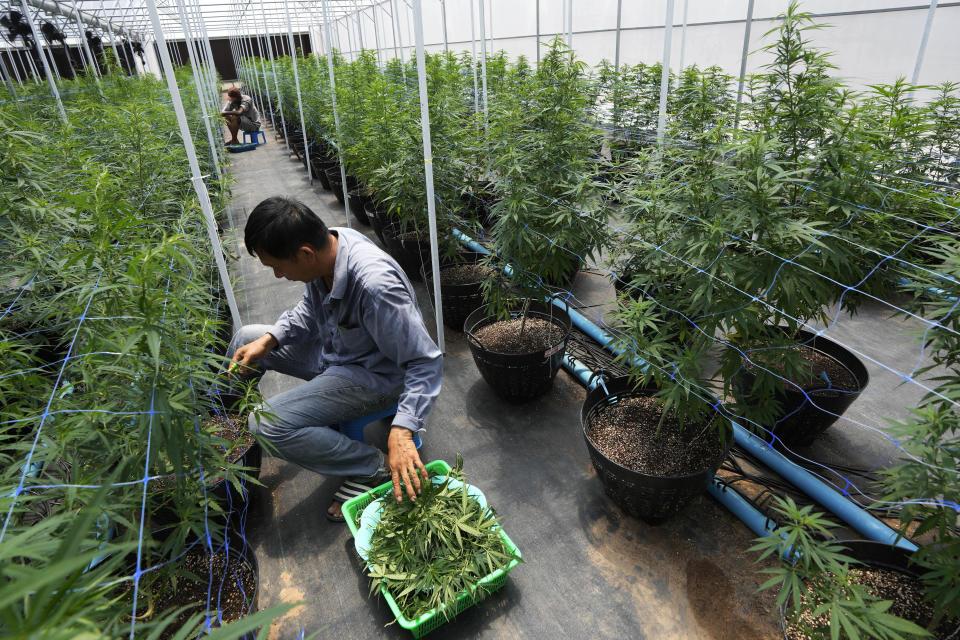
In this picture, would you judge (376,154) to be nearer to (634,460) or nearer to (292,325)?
(292,325)

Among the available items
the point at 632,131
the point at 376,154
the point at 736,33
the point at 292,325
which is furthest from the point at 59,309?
the point at 736,33

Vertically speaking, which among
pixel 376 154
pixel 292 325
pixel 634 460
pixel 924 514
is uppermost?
pixel 376 154

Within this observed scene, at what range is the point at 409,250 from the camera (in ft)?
14.9

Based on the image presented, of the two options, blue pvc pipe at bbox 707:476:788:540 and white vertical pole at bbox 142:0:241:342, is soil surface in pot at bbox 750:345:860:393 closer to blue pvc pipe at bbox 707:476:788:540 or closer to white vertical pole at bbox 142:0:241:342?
blue pvc pipe at bbox 707:476:788:540

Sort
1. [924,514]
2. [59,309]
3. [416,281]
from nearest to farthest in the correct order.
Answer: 1. [924,514]
2. [59,309]
3. [416,281]

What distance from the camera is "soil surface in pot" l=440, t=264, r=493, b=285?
3.86 metres

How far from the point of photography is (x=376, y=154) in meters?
4.28

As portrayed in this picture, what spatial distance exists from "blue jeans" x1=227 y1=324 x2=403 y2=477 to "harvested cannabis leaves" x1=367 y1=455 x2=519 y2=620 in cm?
35

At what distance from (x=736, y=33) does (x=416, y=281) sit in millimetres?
5352

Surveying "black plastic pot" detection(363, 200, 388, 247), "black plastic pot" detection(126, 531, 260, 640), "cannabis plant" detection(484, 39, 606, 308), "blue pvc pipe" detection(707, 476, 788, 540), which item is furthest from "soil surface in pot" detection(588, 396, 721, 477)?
"black plastic pot" detection(363, 200, 388, 247)

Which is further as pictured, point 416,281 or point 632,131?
point 632,131

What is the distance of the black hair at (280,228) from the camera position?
6.08 ft

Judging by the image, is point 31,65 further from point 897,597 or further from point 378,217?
point 897,597

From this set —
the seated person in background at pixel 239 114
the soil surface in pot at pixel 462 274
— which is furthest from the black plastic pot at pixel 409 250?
the seated person in background at pixel 239 114
